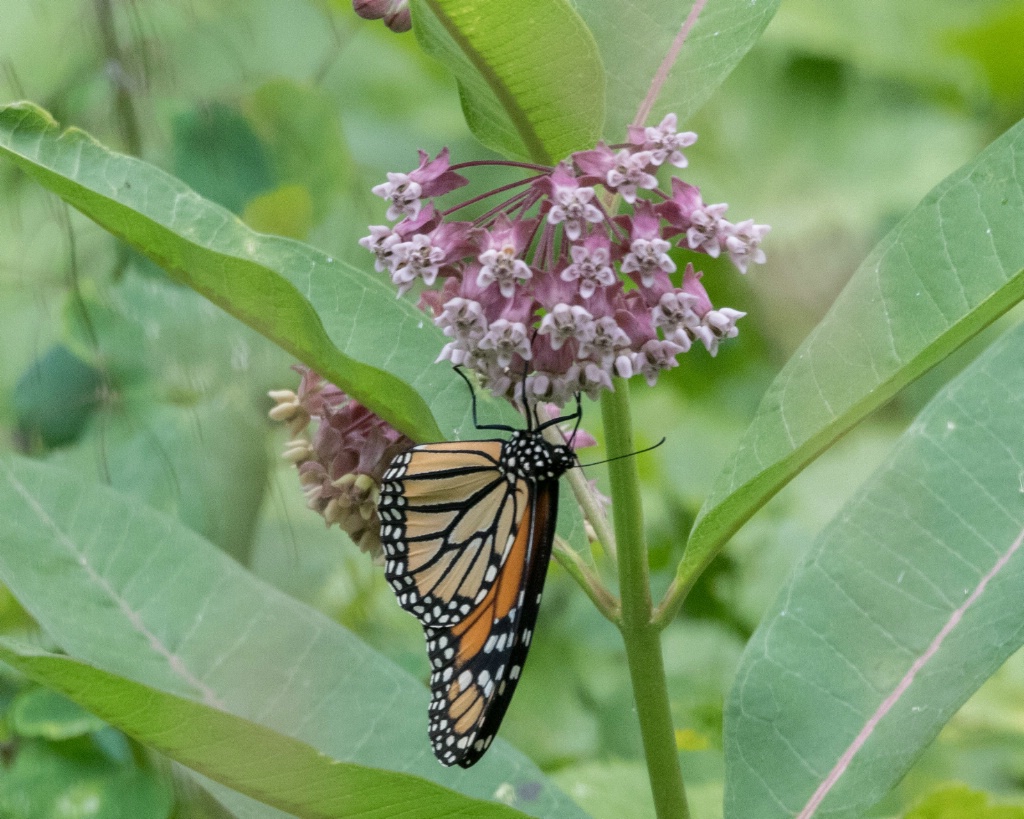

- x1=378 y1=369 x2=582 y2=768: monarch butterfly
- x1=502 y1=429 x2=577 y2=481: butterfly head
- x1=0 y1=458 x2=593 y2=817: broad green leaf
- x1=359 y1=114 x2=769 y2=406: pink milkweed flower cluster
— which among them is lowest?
x1=0 y1=458 x2=593 y2=817: broad green leaf

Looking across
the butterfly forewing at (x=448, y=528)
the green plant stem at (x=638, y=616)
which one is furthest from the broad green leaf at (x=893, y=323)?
the butterfly forewing at (x=448, y=528)

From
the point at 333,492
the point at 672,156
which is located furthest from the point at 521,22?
the point at 333,492

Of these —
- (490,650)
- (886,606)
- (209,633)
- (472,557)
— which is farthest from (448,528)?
(886,606)

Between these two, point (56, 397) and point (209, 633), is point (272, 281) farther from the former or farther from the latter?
point (56, 397)

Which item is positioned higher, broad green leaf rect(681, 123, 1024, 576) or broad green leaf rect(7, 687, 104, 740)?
broad green leaf rect(681, 123, 1024, 576)

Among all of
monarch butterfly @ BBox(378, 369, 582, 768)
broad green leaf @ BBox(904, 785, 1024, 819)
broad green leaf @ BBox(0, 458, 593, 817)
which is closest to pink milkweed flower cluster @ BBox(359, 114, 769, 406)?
monarch butterfly @ BBox(378, 369, 582, 768)

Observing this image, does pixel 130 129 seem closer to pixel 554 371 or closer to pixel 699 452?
pixel 554 371

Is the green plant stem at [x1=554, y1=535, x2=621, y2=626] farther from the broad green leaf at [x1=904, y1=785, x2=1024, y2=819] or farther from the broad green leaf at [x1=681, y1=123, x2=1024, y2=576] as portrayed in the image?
the broad green leaf at [x1=904, y1=785, x2=1024, y2=819]
